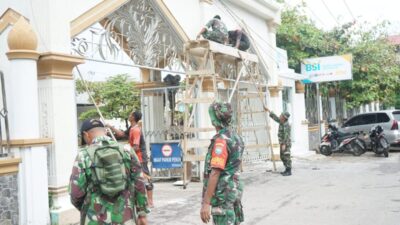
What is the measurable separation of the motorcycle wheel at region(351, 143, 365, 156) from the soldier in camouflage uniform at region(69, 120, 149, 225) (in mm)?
13249

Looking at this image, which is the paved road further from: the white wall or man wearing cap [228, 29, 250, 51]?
the white wall

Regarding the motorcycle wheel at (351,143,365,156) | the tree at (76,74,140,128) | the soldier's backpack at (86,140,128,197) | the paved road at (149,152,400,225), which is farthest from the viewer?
the tree at (76,74,140,128)

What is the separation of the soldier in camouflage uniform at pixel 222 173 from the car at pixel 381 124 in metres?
12.8

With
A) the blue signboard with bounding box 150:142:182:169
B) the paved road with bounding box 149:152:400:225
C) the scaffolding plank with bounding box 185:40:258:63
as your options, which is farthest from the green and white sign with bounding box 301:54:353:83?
the blue signboard with bounding box 150:142:182:169

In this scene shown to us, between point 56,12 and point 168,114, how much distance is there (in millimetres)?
4846

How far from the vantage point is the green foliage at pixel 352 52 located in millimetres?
19322

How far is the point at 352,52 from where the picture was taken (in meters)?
19.9

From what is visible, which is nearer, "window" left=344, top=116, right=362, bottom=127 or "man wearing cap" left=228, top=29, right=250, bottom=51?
"man wearing cap" left=228, top=29, right=250, bottom=51

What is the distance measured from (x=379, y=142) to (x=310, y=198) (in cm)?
770

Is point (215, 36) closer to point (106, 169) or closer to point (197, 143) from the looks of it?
point (197, 143)

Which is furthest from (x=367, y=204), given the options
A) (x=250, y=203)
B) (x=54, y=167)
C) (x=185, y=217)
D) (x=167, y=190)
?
(x=54, y=167)

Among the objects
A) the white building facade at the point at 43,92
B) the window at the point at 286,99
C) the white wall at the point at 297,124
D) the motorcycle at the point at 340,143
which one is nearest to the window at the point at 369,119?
the motorcycle at the point at 340,143

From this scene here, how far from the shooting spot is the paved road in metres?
6.64

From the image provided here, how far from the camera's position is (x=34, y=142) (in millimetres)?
5922
